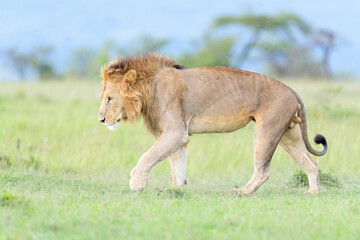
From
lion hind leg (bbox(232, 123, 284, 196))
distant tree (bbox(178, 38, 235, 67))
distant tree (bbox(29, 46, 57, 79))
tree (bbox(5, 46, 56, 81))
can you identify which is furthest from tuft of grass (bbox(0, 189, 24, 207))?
tree (bbox(5, 46, 56, 81))

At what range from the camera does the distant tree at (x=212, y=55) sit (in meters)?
30.9

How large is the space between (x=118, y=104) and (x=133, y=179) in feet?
2.65

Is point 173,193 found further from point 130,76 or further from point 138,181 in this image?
point 130,76

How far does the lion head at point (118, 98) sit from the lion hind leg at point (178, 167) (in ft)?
2.04

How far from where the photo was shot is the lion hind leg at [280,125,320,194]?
659cm

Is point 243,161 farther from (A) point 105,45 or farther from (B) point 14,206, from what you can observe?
(A) point 105,45

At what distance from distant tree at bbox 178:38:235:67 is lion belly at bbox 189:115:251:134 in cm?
2362

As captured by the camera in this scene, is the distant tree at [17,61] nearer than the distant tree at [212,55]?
No

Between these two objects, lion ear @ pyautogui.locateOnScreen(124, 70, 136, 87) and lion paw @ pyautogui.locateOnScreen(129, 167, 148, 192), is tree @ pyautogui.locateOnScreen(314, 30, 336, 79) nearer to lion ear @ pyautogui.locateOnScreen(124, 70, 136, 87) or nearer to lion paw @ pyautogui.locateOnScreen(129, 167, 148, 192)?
lion ear @ pyautogui.locateOnScreen(124, 70, 136, 87)

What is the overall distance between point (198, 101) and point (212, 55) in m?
26.6

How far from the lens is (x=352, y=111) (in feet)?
40.5

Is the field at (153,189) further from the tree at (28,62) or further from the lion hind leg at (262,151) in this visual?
the tree at (28,62)

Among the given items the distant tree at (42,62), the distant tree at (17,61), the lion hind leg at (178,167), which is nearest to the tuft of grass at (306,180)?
the lion hind leg at (178,167)

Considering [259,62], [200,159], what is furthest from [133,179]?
[259,62]
